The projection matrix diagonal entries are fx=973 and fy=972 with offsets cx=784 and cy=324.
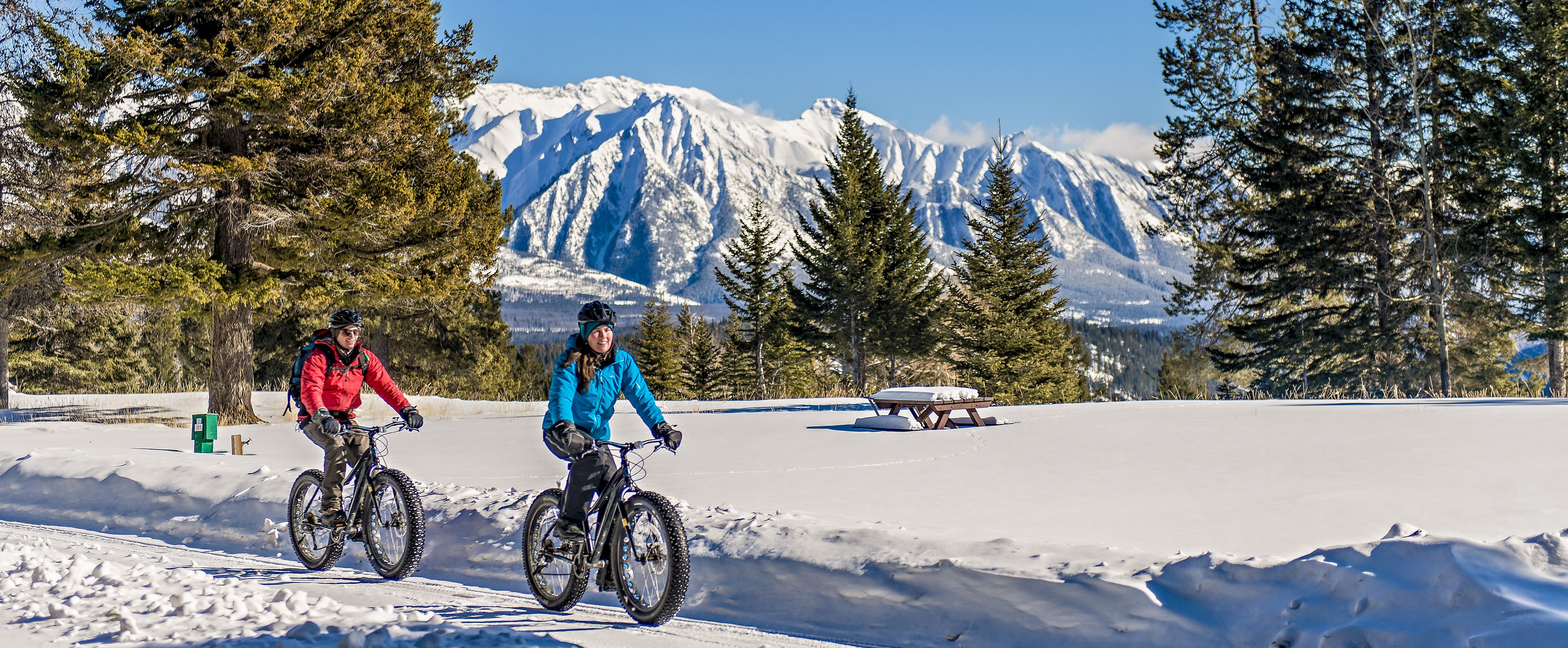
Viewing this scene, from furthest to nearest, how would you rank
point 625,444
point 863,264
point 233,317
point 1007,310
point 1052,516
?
point 863,264 < point 1007,310 < point 233,317 < point 1052,516 < point 625,444

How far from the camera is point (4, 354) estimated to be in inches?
958

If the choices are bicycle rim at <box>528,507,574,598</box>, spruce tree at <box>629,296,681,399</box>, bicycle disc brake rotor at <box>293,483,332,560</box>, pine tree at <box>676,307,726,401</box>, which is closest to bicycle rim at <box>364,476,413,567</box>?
bicycle disc brake rotor at <box>293,483,332,560</box>

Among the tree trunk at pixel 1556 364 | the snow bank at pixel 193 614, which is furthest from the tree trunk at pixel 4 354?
the tree trunk at pixel 1556 364

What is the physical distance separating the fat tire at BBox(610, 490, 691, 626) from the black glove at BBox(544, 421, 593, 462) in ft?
1.35

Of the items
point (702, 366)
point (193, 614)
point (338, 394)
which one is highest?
point (702, 366)

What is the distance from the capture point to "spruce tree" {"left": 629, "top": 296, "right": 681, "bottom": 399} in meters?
56.2

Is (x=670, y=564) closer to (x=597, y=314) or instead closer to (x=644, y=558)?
(x=644, y=558)

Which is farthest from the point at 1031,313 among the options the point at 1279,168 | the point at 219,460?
the point at 219,460

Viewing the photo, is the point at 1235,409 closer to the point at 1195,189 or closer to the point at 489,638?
the point at 489,638

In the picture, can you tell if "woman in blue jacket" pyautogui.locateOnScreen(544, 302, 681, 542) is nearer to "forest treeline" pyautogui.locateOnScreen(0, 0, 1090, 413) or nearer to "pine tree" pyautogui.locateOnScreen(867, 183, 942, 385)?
"forest treeline" pyautogui.locateOnScreen(0, 0, 1090, 413)

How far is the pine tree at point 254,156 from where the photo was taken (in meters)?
16.3

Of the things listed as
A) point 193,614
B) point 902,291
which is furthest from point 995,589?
point 902,291

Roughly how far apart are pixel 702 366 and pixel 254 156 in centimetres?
4248

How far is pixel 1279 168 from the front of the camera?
2908cm
